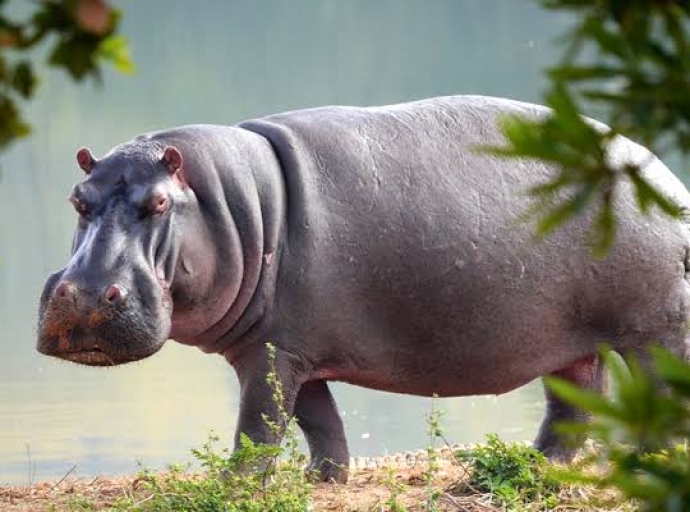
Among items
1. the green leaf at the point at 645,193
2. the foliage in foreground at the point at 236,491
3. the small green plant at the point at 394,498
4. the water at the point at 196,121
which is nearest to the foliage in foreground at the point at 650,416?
the green leaf at the point at 645,193

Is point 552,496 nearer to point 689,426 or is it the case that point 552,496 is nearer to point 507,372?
point 507,372

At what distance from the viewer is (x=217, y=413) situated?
8.76 m

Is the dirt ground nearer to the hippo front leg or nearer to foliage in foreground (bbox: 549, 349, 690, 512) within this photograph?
the hippo front leg

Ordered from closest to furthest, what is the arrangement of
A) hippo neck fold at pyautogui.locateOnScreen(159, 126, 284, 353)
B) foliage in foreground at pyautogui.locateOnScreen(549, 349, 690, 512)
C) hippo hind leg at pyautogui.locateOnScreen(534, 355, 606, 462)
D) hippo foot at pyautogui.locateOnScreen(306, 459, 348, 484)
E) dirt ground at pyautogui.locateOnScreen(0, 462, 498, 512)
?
foliage in foreground at pyautogui.locateOnScreen(549, 349, 690, 512), dirt ground at pyautogui.locateOnScreen(0, 462, 498, 512), hippo neck fold at pyautogui.locateOnScreen(159, 126, 284, 353), hippo foot at pyautogui.locateOnScreen(306, 459, 348, 484), hippo hind leg at pyautogui.locateOnScreen(534, 355, 606, 462)

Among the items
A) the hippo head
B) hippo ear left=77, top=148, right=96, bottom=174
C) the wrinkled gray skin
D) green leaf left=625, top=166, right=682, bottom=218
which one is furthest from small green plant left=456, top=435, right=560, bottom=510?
green leaf left=625, top=166, right=682, bottom=218

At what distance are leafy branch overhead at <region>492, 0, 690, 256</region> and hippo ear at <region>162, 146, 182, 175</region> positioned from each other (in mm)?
3348

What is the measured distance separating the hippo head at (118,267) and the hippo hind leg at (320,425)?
2.84ft

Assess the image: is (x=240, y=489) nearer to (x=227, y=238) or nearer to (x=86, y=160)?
(x=227, y=238)

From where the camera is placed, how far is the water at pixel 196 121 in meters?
8.00

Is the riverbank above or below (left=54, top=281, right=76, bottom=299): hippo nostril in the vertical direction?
Answer: below

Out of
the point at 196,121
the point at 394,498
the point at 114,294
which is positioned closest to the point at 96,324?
the point at 114,294

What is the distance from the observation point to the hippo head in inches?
166

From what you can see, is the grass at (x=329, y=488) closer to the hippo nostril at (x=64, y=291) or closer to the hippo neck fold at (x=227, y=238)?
the hippo neck fold at (x=227, y=238)

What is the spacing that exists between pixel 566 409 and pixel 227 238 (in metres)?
1.56
